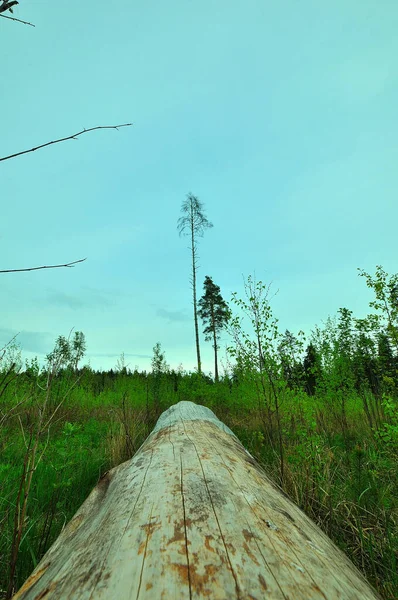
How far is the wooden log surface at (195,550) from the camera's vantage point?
93 centimetres

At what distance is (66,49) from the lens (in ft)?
3.81

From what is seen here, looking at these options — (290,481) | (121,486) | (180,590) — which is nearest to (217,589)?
(180,590)

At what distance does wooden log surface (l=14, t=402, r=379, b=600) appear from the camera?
0.93 m

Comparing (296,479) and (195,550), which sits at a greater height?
(195,550)

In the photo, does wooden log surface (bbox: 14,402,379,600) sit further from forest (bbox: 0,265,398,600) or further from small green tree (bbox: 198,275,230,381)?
small green tree (bbox: 198,275,230,381)

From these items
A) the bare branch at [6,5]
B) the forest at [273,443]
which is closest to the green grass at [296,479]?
the forest at [273,443]

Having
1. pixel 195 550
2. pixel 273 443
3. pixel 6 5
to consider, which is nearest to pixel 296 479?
pixel 273 443

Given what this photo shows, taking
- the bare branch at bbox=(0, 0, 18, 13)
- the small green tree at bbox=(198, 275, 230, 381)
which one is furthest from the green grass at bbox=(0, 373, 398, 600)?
the small green tree at bbox=(198, 275, 230, 381)

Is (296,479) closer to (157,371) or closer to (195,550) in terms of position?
(195,550)

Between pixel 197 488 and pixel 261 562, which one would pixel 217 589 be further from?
pixel 197 488

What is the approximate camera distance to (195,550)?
106 cm

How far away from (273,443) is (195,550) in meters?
4.20

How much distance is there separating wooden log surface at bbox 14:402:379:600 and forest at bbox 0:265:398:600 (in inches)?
12.3

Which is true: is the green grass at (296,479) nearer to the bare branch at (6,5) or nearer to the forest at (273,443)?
the forest at (273,443)
